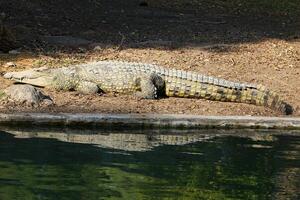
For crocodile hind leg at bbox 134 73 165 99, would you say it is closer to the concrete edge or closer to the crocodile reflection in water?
the concrete edge

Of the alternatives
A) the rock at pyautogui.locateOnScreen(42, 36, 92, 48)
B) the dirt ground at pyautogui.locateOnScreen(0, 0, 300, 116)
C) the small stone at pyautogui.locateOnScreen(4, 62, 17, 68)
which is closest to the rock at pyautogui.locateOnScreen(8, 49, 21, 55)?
the dirt ground at pyautogui.locateOnScreen(0, 0, 300, 116)

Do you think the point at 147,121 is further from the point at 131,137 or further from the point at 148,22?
the point at 148,22

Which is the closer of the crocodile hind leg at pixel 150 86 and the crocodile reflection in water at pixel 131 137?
the crocodile reflection in water at pixel 131 137

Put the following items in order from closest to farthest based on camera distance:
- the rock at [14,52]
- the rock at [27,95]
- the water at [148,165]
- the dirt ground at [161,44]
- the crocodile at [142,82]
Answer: the water at [148,165] < the rock at [27,95] < the dirt ground at [161,44] < the crocodile at [142,82] < the rock at [14,52]

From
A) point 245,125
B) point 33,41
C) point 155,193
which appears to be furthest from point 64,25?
point 155,193

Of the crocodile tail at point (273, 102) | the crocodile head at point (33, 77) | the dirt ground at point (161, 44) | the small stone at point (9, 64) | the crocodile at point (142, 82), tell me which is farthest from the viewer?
the small stone at point (9, 64)

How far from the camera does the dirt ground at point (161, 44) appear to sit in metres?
9.17

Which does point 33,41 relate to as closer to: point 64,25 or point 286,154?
point 64,25

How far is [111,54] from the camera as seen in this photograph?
11898 millimetres

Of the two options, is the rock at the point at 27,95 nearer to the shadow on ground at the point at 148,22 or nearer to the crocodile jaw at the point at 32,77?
the crocodile jaw at the point at 32,77

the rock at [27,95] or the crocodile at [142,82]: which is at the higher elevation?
the crocodile at [142,82]

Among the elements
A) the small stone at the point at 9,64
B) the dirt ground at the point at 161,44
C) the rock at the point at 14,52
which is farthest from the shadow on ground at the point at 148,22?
the small stone at the point at 9,64

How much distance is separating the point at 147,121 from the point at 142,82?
161cm

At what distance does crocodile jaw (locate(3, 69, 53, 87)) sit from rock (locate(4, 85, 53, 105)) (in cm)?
76
